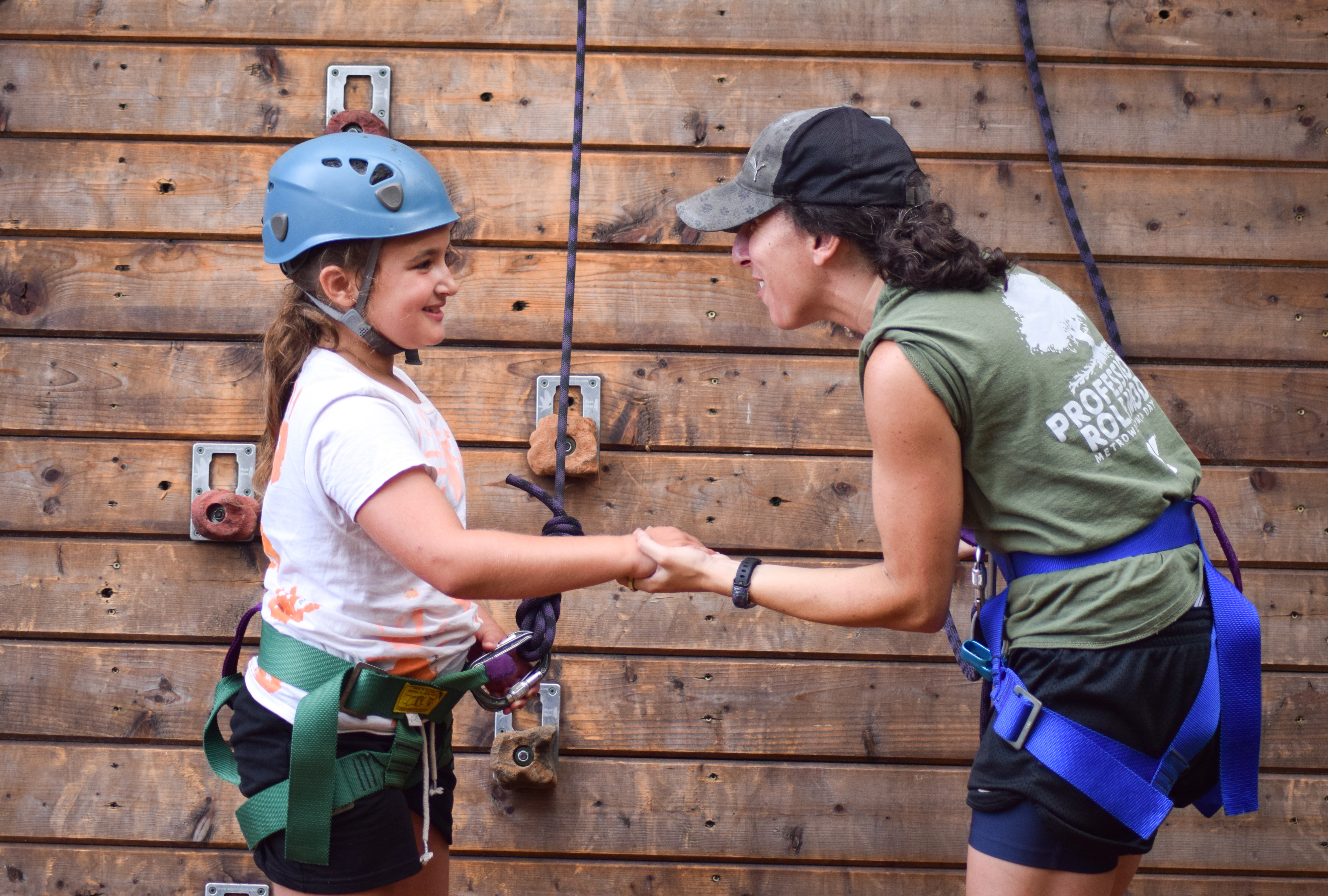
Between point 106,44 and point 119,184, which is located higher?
point 106,44

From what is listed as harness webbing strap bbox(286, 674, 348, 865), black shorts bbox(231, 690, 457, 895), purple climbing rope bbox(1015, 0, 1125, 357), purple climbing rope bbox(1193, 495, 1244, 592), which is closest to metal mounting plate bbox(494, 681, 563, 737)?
black shorts bbox(231, 690, 457, 895)

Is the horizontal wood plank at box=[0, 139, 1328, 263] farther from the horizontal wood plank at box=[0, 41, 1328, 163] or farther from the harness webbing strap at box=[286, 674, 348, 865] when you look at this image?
the harness webbing strap at box=[286, 674, 348, 865]

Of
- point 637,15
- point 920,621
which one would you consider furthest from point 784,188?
point 637,15

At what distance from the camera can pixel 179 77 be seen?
7.58 ft

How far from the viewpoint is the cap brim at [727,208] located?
142cm

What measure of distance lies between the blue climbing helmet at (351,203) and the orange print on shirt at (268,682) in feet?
1.66

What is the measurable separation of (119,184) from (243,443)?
743mm

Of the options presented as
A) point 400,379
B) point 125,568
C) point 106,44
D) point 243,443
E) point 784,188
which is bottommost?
point 125,568

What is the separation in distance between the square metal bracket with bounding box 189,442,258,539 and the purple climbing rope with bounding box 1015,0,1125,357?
2.09 metres

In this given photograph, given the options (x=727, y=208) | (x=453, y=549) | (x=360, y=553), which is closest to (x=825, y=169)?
(x=727, y=208)

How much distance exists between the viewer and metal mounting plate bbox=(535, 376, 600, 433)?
2248 mm

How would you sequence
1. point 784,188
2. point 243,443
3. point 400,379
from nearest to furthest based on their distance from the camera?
point 784,188 → point 400,379 → point 243,443

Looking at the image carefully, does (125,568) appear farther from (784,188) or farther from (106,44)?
(784,188)

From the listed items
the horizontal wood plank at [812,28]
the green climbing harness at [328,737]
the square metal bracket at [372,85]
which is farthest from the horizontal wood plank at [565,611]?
the horizontal wood plank at [812,28]
